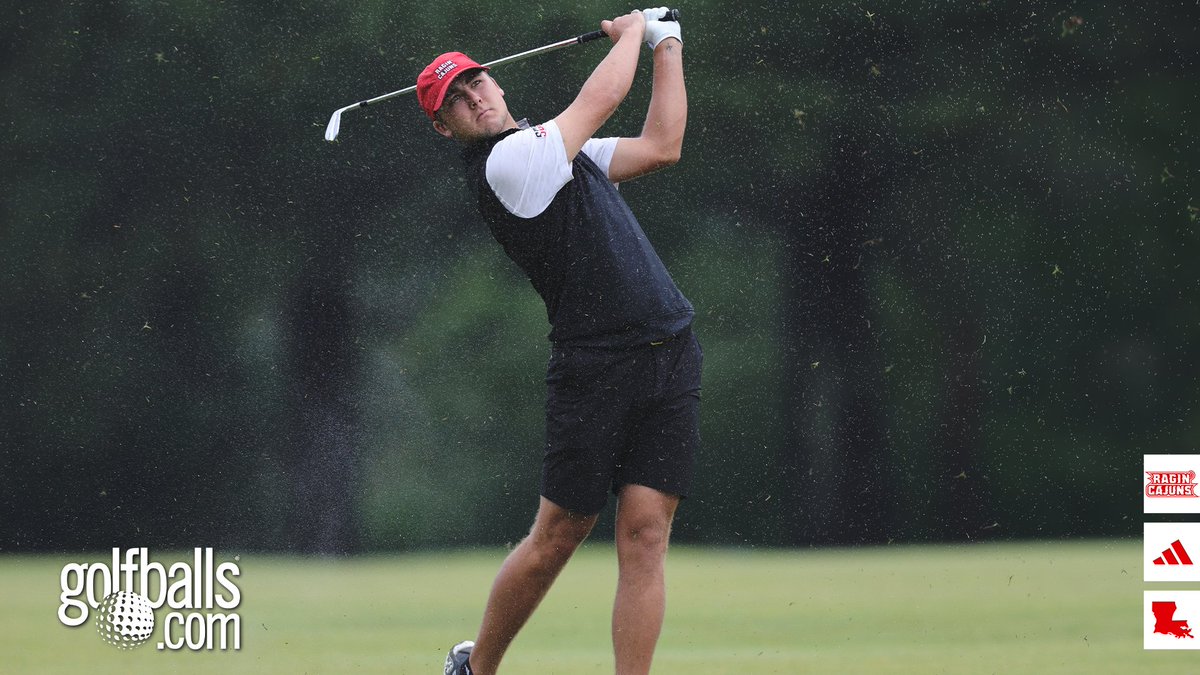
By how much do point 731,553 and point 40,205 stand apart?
2.97 m

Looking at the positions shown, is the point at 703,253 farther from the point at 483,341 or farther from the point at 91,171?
the point at 91,171

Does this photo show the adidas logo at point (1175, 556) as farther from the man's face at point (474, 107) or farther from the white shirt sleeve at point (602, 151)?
the man's face at point (474, 107)

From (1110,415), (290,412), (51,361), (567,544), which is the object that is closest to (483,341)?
(290,412)

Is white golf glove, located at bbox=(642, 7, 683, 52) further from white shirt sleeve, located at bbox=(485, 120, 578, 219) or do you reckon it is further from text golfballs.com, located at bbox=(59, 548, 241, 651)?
text golfballs.com, located at bbox=(59, 548, 241, 651)

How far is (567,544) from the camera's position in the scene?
120 inches

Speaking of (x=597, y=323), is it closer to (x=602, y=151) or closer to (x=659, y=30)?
(x=602, y=151)

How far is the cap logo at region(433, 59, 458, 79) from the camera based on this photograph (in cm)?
299

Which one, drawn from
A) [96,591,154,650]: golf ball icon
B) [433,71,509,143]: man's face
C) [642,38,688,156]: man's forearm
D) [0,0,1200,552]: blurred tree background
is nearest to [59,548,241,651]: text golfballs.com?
[96,591,154,650]: golf ball icon

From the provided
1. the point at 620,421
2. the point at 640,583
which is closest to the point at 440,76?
the point at 620,421

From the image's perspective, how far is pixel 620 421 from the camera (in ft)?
9.75

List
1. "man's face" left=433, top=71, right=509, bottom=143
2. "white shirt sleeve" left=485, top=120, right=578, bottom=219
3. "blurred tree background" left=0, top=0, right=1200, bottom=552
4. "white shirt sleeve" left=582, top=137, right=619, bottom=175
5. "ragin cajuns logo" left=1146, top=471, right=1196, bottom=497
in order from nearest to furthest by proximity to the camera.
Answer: "white shirt sleeve" left=485, top=120, right=578, bottom=219 < "man's face" left=433, top=71, right=509, bottom=143 < "white shirt sleeve" left=582, top=137, right=619, bottom=175 < "ragin cajuns logo" left=1146, top=471, right=1196, bottom=497 < "blurred tree background" left=0, top=0, right=1200, bottom=552

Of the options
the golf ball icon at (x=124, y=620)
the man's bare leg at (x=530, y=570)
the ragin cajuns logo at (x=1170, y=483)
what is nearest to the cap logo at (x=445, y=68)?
the man's bare leg at (x=530, y=570)

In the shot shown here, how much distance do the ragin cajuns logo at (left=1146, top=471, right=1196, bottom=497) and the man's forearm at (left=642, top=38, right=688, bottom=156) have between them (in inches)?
64.2

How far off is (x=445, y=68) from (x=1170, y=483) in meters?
2.15
